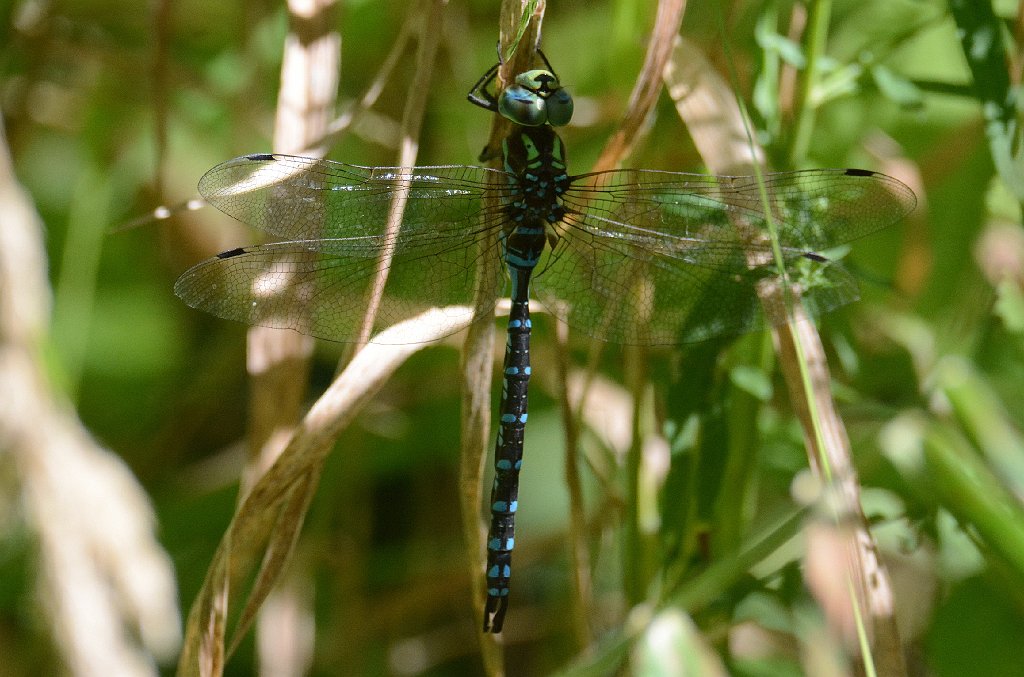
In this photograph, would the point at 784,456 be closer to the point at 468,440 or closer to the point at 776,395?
the point at 776,395

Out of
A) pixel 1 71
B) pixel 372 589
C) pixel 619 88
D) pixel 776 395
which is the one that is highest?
pixel 1 71

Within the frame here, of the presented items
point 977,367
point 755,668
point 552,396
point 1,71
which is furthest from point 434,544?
point 1,71

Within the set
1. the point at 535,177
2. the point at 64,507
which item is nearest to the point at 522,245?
the point at 535,177

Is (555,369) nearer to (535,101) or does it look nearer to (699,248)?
(699,248)

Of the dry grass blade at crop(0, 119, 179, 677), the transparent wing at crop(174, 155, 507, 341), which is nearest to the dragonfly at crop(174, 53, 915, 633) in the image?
the transparent wing at crop(174, 155, 507, 341)

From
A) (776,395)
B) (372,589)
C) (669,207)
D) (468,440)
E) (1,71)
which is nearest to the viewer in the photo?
(468,440)

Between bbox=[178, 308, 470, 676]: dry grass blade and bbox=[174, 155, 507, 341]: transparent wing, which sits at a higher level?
bbox=[174, 155, 507, 341]: transparent wing

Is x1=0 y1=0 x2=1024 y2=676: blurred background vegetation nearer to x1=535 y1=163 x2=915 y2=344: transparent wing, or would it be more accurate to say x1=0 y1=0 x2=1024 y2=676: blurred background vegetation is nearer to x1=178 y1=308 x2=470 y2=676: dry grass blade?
x1=535 y1=163 x2=915 y2=344: transparent wing
